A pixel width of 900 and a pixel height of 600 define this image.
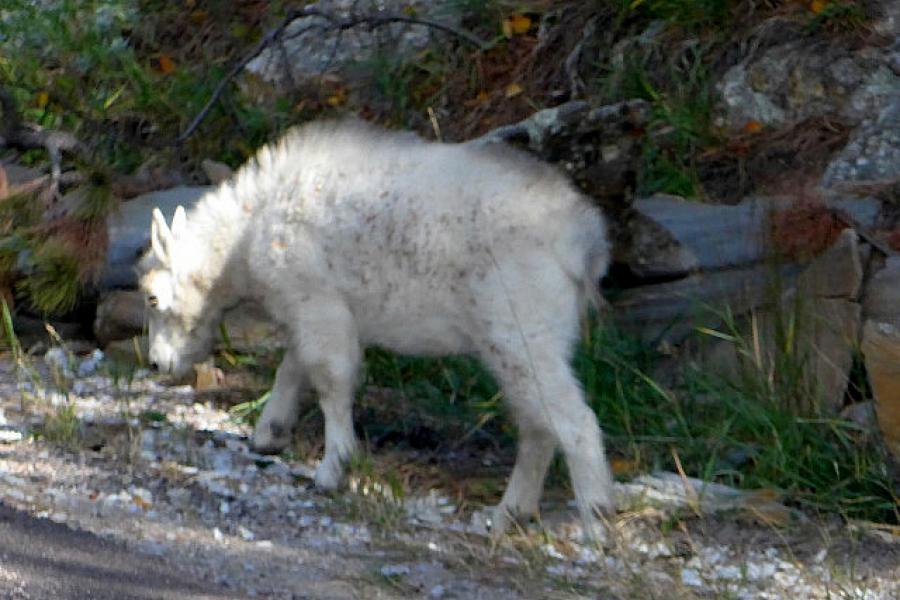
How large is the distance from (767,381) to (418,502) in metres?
1.63

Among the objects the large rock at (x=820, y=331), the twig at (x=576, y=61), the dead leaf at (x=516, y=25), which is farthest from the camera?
the dead leaf at (x=516, y=25)

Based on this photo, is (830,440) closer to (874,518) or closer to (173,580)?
(874,518)

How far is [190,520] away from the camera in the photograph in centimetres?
645

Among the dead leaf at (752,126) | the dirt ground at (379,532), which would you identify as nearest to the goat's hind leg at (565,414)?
the dirt ground at (379,532)

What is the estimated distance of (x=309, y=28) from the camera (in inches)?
425

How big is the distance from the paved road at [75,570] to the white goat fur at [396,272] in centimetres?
177

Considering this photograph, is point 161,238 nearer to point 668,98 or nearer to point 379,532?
point 379,532

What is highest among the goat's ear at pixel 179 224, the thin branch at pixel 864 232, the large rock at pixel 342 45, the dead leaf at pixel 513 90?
the large rock at pixel 342 45

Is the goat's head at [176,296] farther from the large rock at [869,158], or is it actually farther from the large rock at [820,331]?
the large rock at [869,158]

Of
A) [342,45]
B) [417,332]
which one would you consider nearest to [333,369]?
[417,332]

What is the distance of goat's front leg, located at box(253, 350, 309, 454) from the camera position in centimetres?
768

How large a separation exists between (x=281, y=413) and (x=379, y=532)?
1246 millimetres

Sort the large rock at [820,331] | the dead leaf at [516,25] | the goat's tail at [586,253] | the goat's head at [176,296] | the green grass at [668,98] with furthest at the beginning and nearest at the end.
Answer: the dead leaf at [516,25]
the green grass at [668,98]
the goat's head at [176,296]
the large rock at [820,331]
the goat's tail at [586,253]

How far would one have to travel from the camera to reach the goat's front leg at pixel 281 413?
25.2ft
